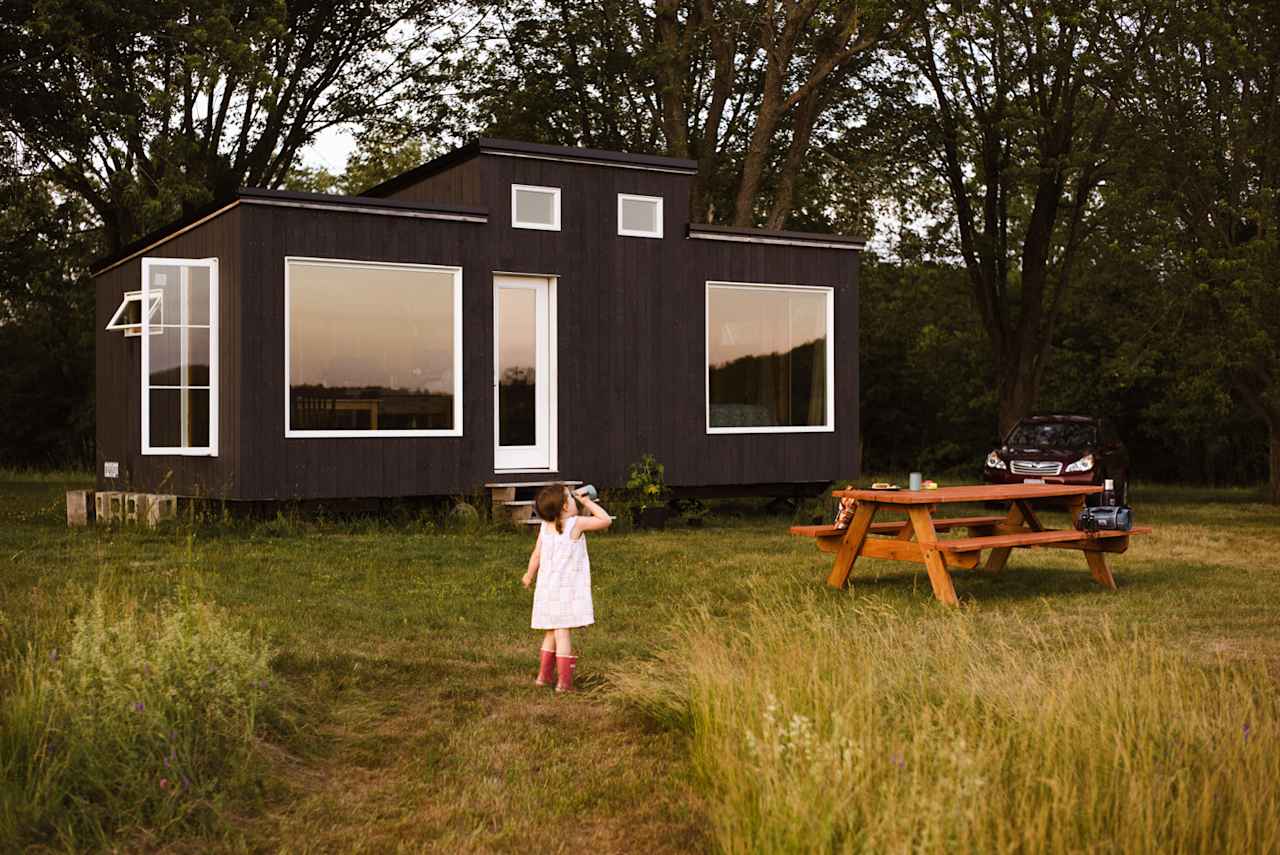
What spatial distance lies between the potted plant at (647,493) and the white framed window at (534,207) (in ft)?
9.93

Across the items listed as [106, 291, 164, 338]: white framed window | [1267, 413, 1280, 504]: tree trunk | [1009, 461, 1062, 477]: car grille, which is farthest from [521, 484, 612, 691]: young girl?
[1267, 413, 1280, 504]: tree trunk

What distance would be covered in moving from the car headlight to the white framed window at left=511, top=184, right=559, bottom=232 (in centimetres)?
844

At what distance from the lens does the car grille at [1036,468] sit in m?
19.1

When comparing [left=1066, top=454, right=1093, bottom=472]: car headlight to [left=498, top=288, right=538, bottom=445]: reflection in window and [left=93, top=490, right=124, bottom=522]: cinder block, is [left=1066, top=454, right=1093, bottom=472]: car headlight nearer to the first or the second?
[left=498, top=288, right=538, bottom=445]: reflection in window

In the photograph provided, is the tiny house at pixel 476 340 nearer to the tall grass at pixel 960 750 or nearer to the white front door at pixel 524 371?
the white front door at pixel 524 371

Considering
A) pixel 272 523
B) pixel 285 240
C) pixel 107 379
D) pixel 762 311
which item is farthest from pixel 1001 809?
pixel 107 379

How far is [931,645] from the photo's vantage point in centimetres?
684

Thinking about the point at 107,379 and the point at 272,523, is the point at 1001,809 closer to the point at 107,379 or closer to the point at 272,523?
the point at 272,523

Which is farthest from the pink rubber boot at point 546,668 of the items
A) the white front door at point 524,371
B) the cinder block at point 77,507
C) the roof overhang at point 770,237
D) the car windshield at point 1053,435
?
the car windshield at point 1053,435

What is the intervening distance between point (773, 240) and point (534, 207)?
11.1ft

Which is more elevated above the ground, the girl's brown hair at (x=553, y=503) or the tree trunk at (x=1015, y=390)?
the tree trunk at (x=1015, y=390)

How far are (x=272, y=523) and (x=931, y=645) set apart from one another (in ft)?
28.0

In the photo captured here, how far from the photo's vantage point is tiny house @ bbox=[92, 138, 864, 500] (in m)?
14.1

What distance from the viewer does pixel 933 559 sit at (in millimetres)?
9359
